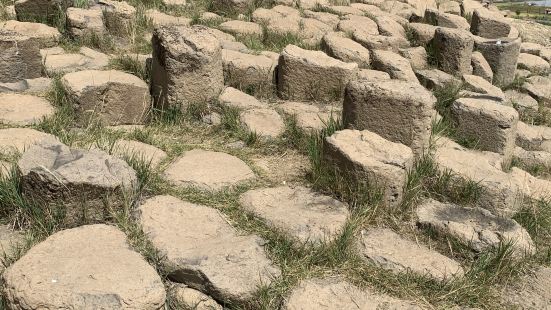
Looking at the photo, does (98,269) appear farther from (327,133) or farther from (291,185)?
(327,133)

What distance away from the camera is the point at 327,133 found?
424 centimetres

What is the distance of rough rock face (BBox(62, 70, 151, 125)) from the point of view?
4.37 m

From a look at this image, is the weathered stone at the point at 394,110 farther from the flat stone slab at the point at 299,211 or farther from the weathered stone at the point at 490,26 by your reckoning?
the weathered stone at the point at 490,26

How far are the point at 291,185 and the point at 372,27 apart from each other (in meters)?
4.18

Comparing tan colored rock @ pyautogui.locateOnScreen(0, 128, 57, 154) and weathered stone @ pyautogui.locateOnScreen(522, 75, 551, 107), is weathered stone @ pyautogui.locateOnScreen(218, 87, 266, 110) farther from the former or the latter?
weathered stone @ pyautogui.locateOnScreen(522, 75, 551, 107)

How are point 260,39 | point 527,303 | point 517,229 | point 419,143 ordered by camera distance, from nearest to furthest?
point 527,303 → point 517,229 → point 419,143 → point 260,39

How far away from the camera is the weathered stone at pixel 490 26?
25.7 feet

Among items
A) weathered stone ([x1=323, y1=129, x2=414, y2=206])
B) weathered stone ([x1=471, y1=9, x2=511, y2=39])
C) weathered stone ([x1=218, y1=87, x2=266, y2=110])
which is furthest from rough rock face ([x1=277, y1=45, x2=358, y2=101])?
weathered stone ([x1=471, y1=9, x2=511, y2=39])

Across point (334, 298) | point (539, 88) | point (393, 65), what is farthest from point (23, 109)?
point (539, 88)

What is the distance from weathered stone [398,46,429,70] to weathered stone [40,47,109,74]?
10.6ft

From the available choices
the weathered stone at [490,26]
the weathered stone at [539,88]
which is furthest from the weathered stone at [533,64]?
the weathered stone at [490,26]

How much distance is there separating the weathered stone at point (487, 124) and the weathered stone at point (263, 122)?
5.15ft

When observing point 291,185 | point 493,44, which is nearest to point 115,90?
point 291,185

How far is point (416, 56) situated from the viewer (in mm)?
6793
